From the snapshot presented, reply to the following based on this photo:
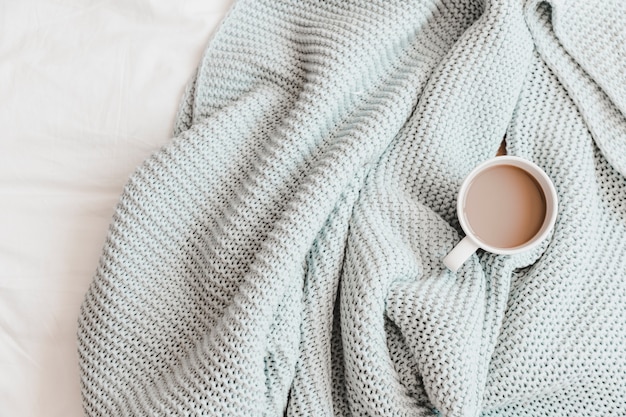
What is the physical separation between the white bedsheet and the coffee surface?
422mm

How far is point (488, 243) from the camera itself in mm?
700

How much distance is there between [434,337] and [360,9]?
1.42 feet

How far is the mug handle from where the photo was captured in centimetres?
68

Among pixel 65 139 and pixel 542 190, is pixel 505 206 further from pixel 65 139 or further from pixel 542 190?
pixel 65 139

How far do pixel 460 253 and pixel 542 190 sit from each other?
13 cm

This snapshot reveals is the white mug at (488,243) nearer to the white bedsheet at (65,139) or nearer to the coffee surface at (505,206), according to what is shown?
the coffee surface at (505,206)

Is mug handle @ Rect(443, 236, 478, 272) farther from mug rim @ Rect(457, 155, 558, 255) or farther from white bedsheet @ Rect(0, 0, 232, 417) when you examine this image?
white bedsheet @ Rect(0, 0, 232, 417)

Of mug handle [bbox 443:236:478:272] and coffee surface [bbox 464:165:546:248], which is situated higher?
coffee surface [bbox 464:165:546:248]

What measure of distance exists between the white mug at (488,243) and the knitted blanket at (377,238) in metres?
0.04

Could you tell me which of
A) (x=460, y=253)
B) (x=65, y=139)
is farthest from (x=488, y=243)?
(x=65, y=139)

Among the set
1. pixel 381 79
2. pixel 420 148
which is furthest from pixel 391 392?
pixel 381 79

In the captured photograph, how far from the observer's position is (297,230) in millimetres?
701

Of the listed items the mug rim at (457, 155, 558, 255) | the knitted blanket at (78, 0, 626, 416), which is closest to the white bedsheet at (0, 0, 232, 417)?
the knitted blanket at (78, 0, 626, 416)

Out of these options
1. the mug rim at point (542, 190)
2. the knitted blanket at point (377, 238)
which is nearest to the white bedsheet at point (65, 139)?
the knitted blanket at point (377, 238)
